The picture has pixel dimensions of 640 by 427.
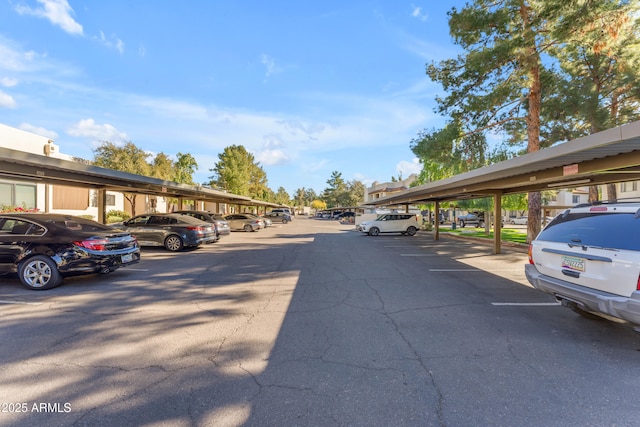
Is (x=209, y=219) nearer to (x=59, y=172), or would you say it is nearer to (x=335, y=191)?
(x=59, y=172)

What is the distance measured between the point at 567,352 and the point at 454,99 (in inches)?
562

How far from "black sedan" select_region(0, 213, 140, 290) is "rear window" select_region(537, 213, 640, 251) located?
8.51 m

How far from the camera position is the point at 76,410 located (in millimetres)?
2754

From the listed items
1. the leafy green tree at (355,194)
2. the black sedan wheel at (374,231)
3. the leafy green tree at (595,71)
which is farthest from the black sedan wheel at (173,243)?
the leafy green tree at (355,194)

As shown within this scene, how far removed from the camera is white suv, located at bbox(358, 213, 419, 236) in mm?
24125

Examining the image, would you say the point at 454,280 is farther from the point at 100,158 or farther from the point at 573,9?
the point at 100,158

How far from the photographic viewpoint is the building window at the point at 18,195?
58.9ft

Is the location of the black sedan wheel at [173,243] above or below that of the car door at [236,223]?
below

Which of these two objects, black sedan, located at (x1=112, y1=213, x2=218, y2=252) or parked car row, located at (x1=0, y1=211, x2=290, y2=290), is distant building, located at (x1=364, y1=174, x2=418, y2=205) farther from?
parked car row, located at (x1=0, y1=211, x2=290, y2=290)

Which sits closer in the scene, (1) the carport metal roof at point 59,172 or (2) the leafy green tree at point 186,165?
(1) the carport metal roof at point 59,172

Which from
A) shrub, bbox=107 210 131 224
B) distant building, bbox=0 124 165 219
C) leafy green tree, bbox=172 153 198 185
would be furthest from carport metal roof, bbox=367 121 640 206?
leafy green tree, bbox=172 153 198 185

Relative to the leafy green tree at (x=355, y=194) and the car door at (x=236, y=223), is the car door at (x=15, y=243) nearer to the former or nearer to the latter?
the car door at (x=236, y=223)

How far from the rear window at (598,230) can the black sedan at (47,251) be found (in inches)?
335

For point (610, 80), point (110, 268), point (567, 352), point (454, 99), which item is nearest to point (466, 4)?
point (454, 99)
